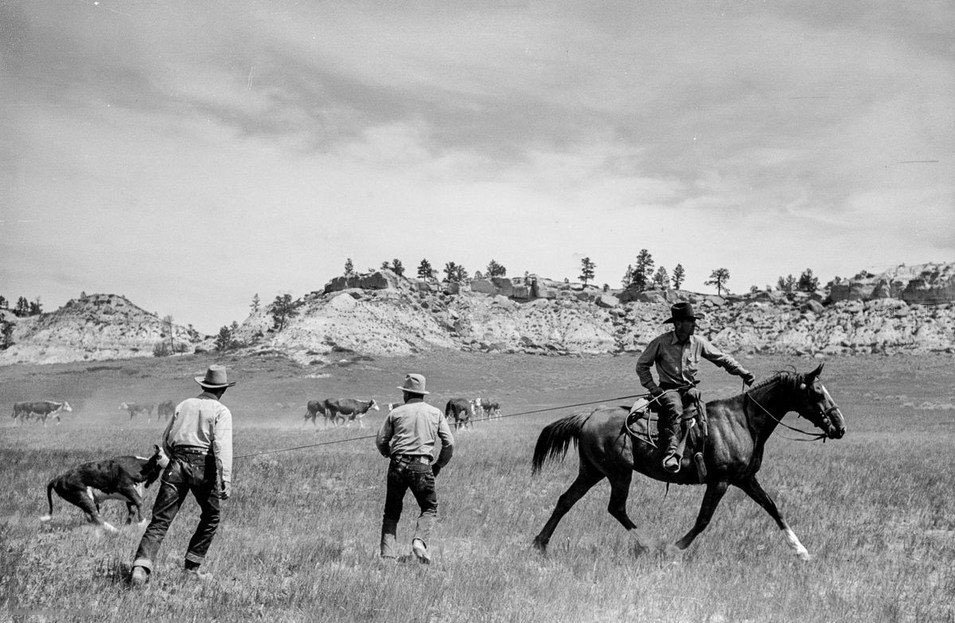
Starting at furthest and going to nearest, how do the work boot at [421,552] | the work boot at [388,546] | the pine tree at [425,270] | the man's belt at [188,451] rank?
the pine tree at [425,270] < the work boot at [388,546] < the work boot at [421,552] < the man's belt at [188,451]

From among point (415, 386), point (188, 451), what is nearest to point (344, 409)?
point (415, 386)

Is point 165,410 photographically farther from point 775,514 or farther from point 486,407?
point 775,514

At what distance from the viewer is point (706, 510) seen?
337 inches

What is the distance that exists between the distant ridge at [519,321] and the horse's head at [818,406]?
2938 inches

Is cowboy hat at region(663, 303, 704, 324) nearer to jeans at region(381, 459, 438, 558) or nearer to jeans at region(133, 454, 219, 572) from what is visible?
jeans at region(381, 459, 438, 558)

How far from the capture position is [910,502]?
1185cm

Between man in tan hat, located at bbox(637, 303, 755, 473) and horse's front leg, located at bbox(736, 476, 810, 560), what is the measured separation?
1.08 meters

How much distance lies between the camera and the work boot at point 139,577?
6086mm

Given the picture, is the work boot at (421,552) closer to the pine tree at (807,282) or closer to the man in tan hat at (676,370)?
the man in tan hat at (676,370)

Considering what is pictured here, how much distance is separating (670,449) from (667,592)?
7.57ft

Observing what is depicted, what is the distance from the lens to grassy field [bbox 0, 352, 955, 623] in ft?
19.2

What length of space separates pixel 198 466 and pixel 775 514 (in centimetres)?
675

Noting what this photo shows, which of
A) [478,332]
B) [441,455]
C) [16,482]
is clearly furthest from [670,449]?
[478,332]

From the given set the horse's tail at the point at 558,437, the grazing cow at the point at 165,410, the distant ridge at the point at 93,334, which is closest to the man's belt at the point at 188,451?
the horse's tail at the point at 558,437
